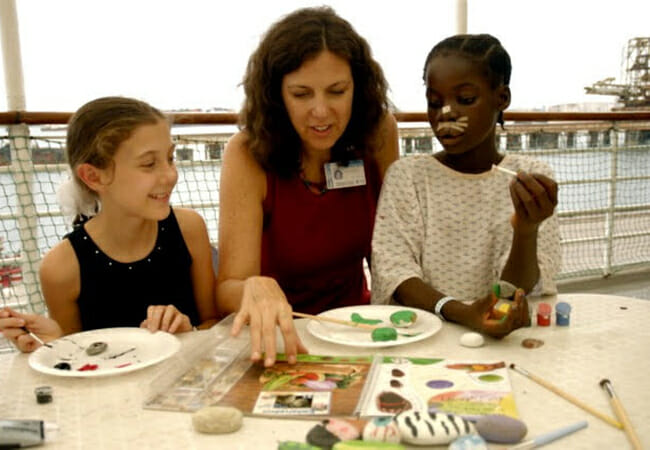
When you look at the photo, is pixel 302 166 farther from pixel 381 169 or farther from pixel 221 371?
pixel 221 371

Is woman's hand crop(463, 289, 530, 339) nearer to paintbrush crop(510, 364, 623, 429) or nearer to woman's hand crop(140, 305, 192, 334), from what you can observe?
paintbrush crop(510, 364, 623, 429)

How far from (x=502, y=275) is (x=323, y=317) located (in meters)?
0.42

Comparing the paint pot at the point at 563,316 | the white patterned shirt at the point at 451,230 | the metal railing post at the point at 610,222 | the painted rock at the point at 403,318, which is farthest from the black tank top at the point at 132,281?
the metal railing post at the point at 610,222

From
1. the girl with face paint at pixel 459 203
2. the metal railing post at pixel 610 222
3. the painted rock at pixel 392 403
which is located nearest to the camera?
the painted rock at pixel 392 403

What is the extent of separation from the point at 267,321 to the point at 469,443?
0.40 metres

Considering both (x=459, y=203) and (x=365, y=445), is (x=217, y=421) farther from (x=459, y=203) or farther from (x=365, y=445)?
(x=459, y=203)

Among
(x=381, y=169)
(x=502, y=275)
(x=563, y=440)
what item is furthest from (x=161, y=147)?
(x=563, y=440)

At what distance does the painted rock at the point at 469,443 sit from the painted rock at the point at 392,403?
0.35 feet

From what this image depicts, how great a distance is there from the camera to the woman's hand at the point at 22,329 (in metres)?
0.98

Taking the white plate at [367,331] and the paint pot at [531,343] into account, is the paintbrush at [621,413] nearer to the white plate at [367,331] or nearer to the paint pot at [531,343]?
the paint pot at [531,343]

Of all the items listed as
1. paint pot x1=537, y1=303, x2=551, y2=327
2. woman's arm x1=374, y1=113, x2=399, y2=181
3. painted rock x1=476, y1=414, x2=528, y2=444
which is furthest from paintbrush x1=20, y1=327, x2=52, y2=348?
woman's arm x1=374, y1=113, x2=399, y2=181

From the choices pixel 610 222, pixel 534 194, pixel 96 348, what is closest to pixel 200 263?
pixel 96 348

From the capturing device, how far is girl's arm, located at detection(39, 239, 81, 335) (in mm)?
1339

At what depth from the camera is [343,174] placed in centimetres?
155
